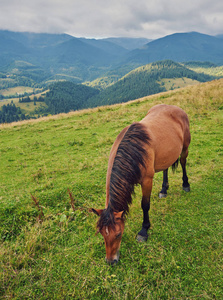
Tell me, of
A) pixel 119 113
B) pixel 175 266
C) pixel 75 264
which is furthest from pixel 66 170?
pixel 119 113

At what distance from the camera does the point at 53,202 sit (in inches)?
233

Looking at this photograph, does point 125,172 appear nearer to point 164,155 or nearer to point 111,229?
point 111,229

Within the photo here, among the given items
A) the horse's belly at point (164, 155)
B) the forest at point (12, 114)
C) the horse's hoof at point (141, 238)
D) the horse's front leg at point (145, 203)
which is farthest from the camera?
the forest at point (12, 114)

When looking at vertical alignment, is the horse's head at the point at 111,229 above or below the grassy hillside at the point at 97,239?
above

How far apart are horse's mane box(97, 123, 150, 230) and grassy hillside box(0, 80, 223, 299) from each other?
1269 millimetres

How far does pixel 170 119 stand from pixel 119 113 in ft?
43.8

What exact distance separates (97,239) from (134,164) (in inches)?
89.4

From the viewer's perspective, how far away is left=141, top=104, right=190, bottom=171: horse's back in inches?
180

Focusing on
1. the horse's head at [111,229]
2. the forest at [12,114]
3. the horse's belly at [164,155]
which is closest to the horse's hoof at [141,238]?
the horse's head at [111,229]

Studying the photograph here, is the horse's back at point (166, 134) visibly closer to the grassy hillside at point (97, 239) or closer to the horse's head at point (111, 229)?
the grassy hillside at point (97, 239)

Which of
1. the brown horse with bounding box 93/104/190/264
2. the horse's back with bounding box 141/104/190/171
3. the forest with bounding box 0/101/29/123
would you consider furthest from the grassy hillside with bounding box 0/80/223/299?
the forest with bounding box 0/101/29/123

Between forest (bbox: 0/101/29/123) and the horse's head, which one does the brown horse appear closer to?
the horse's head

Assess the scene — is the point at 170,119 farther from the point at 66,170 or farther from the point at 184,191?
the point at 66,170

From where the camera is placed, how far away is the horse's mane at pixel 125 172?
3.34 meters
